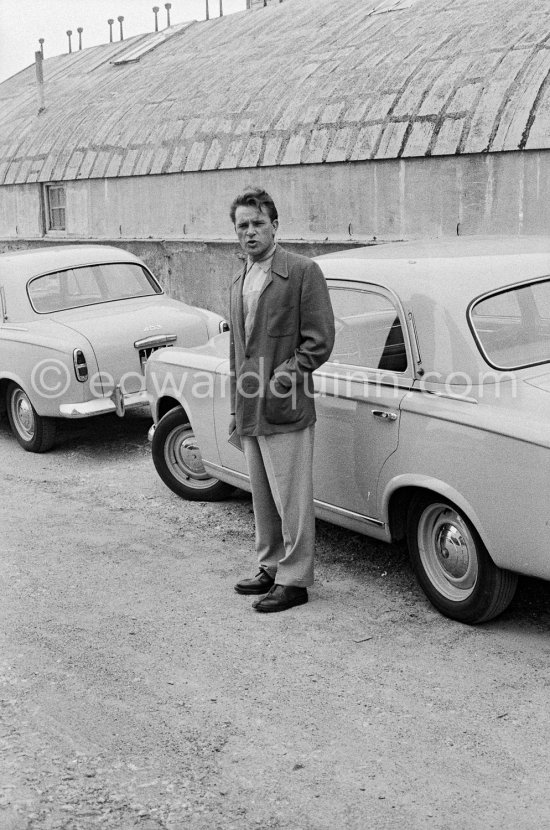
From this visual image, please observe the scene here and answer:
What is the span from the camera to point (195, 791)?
3.22m

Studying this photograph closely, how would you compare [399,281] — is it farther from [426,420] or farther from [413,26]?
[413,26]

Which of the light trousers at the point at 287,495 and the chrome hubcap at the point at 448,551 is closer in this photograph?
the chrome hubcap at the point at 448,551

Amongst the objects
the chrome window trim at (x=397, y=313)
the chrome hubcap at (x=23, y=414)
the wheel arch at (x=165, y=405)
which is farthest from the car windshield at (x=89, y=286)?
the chrome window trim at (x=397, y=313)

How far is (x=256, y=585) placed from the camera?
16.4 ft

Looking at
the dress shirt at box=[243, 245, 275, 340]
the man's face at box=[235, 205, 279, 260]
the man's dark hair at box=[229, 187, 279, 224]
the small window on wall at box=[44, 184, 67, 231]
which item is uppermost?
the small window on wall at box=[44, 184, 67, 231]

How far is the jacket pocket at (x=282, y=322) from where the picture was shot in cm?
450

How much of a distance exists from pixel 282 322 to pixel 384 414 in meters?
0.65

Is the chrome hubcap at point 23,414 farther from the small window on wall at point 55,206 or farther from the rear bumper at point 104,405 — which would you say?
the small window on wall at point 55,206

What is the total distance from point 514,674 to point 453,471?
883mm

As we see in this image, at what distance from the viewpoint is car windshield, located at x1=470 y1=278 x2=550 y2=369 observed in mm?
4395

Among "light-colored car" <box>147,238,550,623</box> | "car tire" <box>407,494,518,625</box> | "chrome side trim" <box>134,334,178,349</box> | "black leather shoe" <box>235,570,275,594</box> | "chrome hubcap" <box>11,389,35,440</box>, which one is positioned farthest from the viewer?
"chrome hubcap" <box>11,389,35,440</box>

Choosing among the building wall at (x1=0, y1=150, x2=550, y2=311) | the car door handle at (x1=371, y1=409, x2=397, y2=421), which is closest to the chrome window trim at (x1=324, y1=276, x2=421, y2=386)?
the car door handle at (x1=371, y1=409, x2=397, y2=421)

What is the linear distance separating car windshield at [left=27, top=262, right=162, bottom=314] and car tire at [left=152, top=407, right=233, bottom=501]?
7.96ft

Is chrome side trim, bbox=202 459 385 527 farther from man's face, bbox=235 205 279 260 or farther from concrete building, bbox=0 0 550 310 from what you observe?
concrete building, bbox=0 0 550 310
